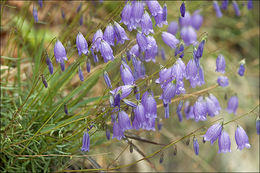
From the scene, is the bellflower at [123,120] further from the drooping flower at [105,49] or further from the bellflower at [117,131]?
the drooping flower at [105,49]

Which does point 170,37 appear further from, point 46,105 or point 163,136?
point 163,136

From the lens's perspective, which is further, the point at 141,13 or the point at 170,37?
the point at 170,37

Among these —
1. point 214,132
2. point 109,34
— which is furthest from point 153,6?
point 214,132

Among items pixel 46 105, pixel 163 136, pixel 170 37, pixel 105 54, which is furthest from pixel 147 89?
pixel 163 136

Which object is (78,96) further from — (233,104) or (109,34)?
(233,104)

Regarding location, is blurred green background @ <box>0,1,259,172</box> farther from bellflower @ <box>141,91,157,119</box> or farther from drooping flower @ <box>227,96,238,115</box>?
bellflower @ <box>141,91,157,119</box>

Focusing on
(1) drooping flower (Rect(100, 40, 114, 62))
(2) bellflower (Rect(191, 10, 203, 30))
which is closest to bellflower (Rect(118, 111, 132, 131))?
(1) drooping flower (Rect(100, 40, 114, 62))

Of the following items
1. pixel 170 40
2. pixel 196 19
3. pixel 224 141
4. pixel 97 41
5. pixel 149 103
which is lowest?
pixel 224 141

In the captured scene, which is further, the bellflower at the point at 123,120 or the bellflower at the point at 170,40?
the bellflower at the point at 170,40

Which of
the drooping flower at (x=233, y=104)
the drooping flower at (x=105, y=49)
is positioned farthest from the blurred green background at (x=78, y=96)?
the drooping flower at (x=105, y=49)
